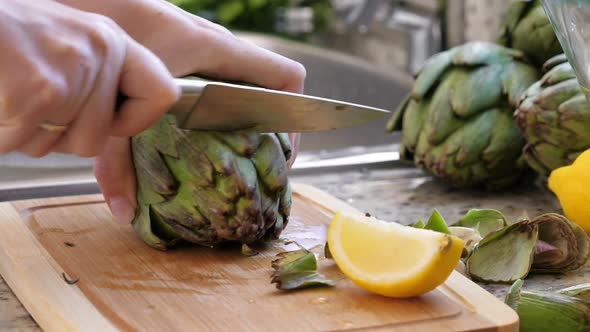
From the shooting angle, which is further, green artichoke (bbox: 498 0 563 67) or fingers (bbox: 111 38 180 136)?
green artichoke (bbox: 498 0 563 67)

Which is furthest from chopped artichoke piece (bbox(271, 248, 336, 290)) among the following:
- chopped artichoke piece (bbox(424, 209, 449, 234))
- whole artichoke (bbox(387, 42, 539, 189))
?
whole artichoke (bbox(387, 42, 539, 189))

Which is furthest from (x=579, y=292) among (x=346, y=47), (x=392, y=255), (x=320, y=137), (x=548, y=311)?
(x=346, y=47)

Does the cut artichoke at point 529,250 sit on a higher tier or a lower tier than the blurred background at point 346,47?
higher

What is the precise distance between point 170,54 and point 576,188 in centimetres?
41

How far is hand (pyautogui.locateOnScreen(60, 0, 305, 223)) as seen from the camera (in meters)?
0.95

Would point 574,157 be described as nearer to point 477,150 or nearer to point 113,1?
point 477,150

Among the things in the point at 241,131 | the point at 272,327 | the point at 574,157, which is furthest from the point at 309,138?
the point at 272,327

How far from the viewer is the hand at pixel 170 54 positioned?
95cm

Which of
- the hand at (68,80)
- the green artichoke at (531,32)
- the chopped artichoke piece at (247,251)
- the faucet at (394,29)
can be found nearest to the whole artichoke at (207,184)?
the chopped artichoke piece at (247,251)

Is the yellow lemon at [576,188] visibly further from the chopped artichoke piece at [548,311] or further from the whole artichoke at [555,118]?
the chopped artichoke piece at [548,311]

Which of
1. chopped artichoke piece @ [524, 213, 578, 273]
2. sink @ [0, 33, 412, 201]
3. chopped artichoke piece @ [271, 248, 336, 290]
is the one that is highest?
chopped artichoke piece @ [524, 213, 578, 273]

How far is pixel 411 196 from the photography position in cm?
120

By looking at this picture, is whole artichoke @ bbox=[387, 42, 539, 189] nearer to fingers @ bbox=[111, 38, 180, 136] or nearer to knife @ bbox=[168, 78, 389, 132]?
knife @ bbox=[168, 78, 389, 132]

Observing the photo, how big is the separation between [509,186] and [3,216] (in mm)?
581
